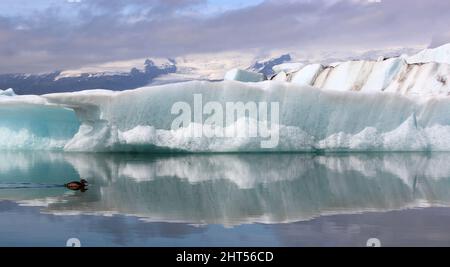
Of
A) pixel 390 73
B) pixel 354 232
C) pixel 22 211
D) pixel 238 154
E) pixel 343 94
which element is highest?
pixel 390 73

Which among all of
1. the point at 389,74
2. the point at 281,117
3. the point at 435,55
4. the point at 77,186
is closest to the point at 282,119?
the point at 281,117

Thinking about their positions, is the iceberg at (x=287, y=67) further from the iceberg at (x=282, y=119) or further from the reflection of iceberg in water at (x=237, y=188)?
the reflection of iceberg in water at (x=237, y=188)

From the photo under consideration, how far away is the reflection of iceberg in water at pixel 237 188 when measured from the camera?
21.3ft

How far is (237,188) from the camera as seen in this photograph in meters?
8.61

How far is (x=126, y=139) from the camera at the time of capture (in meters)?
15.7

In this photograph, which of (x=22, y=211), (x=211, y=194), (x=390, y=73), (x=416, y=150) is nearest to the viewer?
(x=22, y=211)

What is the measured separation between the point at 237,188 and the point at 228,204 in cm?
160

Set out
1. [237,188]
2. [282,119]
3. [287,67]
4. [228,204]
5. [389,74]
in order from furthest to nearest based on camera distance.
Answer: [287,67]
[389,74]
[282,119]
[237,188]
[228,204]

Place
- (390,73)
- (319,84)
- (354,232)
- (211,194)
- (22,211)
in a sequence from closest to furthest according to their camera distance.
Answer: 1. (354,232)
2. (22,211)
3. (211,194)
4. (390,73)
5. (319,84)

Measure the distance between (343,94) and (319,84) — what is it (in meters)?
9.58

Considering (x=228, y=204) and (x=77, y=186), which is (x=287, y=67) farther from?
(x=228, y=204)
